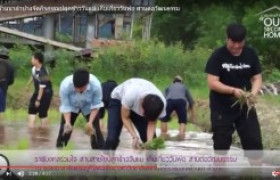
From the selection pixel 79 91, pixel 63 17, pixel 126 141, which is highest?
pixel 63 17

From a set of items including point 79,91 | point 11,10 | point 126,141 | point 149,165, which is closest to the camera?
point 149,165

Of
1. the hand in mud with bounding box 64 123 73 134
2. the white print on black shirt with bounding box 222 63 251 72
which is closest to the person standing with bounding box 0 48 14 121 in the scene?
the hand in mud with bounding box 64 123 73 134

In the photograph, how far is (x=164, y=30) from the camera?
13258 mm

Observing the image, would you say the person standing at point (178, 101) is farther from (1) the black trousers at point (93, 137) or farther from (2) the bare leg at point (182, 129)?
(1) the black trousers at point (93, 137)

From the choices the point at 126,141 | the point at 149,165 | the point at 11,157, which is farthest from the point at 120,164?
the point at 126,141

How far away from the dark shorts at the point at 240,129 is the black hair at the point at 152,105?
64 centimetres

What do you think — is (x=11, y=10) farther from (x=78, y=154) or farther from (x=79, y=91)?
(x=78, y=154)

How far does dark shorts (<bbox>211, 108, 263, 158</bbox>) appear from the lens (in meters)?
7.34

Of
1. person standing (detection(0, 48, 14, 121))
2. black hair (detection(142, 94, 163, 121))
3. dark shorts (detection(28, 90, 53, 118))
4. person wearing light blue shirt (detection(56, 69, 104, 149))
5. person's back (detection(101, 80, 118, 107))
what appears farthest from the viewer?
dark shorts (detection(28, 90, 53, 118))

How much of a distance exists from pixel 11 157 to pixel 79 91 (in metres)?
1.19

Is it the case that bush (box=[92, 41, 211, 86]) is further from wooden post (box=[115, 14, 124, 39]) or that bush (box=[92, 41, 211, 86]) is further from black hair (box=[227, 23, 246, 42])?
black hair (box=[227, 23, 246, 42])

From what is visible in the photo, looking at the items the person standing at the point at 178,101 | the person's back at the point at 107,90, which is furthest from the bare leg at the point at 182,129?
the person's back at the point at 107,90

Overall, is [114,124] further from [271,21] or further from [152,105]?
[271,21]

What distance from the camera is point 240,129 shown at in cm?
739
